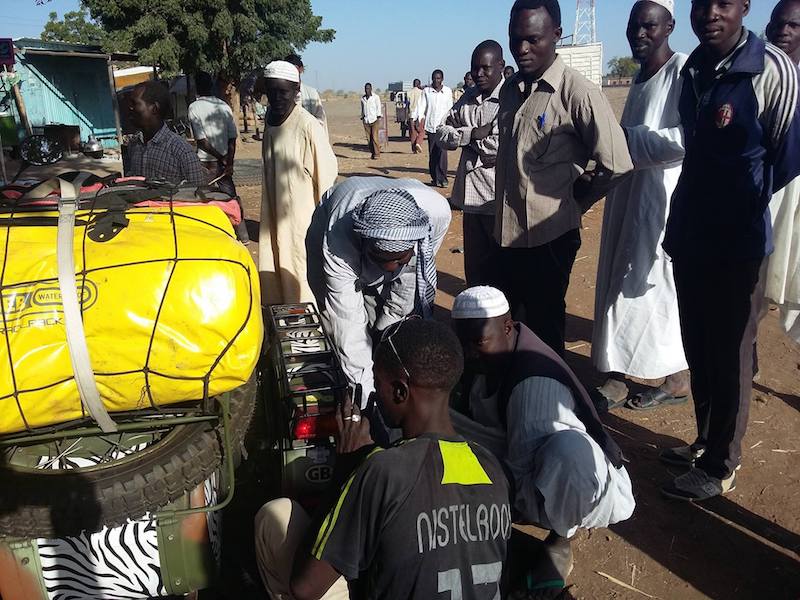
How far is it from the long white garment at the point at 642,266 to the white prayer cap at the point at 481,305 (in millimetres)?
1775

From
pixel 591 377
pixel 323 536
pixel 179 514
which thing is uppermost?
pixel 323 536

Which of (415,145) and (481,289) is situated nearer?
(481,289)

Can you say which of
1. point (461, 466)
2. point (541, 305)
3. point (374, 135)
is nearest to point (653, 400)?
point (541, 305)

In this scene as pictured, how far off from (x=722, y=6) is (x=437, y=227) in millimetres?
1590

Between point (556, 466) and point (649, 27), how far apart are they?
9.20 feet

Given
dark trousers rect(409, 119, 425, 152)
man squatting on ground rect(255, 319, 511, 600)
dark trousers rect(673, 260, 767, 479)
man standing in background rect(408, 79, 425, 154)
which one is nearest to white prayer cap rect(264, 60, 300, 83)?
dark trousers rect(673, 260, 767, 479)

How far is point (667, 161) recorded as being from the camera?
11.8 ft

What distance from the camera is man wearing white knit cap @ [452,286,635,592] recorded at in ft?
7.43

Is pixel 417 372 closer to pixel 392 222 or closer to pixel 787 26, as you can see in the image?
pixel 392 222

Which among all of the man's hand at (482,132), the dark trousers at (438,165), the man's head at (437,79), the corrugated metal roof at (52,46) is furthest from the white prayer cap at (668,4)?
the corrugated metal roof at (52,46)

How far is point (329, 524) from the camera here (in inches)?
68.5

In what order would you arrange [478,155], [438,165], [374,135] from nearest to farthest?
[478,155]
[438,165]
[374,135]

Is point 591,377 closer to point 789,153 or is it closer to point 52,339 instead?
point 789,153

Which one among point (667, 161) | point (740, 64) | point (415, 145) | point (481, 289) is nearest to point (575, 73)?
point (667, 161)
